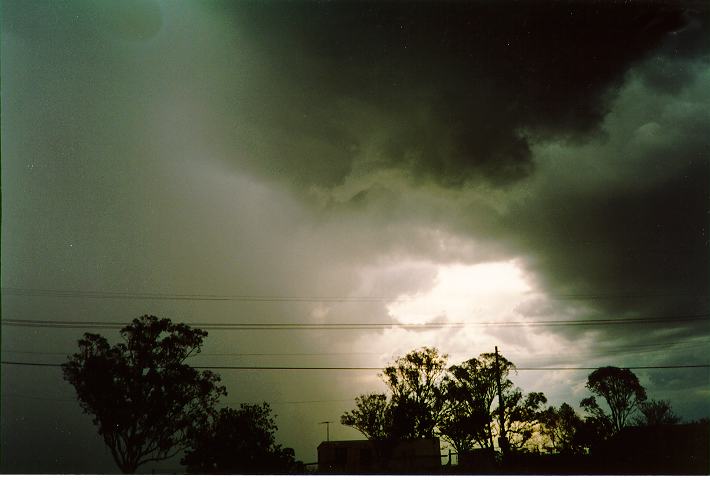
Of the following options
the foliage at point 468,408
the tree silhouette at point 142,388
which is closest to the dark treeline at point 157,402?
the tree silhouette at point 142,388

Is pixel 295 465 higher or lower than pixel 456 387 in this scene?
lower

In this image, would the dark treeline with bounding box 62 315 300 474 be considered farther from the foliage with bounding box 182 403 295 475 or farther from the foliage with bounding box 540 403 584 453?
the foliage with bounding box 540 403 584 453

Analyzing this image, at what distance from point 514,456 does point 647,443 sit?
6757 mm

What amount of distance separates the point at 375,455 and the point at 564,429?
10.2 m

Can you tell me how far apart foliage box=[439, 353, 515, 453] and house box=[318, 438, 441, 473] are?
4.19 ft

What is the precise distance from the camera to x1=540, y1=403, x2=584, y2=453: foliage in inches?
987

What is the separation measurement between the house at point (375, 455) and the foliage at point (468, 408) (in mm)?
1277

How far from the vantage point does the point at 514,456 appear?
2170 centimetres

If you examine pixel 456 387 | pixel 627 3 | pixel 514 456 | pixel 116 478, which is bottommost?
pixel 514 456

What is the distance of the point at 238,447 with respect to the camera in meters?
21.0

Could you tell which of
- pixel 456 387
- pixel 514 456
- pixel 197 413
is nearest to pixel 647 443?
pixel 514 456

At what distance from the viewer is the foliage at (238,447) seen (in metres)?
20.2

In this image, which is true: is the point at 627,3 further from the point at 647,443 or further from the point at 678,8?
the point at 647,443

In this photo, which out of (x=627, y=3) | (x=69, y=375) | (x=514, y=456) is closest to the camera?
(x=627, y=3)
